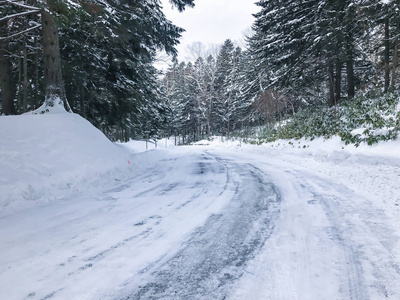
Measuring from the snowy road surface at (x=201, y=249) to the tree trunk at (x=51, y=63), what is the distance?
4.98 meters

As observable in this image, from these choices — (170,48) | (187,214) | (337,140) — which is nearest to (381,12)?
(337,140)

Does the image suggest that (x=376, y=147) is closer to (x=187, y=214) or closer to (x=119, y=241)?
(x=187, y=214)

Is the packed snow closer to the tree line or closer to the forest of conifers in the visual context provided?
A: the forest of conifers

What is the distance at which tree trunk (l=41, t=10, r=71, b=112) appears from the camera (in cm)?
744

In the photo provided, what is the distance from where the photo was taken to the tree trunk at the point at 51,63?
744 cm

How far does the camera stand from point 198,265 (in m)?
2.24

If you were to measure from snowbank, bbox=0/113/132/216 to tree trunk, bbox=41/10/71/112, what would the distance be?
2.86 ft

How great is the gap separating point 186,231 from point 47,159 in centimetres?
442

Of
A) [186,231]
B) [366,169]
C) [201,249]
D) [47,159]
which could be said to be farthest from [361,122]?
[47,159]

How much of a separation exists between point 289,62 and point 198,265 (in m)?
16.1

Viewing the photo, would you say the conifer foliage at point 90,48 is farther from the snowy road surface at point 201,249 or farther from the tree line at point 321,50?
the tree line at point 321,50

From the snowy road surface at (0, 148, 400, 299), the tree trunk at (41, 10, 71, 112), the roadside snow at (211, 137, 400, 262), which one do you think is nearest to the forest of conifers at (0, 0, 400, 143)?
the tree trunk at (41, 10, 71, 112)

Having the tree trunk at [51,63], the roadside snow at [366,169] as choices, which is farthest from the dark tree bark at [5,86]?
the roadside snow at [366,169]

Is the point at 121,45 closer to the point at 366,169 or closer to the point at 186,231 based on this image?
the point at 186,231
